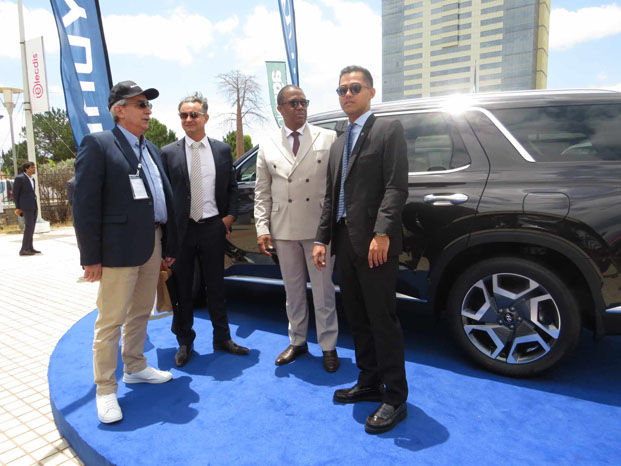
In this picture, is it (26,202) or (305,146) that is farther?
(26,202)

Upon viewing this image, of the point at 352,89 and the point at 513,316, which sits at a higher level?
the point at 352,89

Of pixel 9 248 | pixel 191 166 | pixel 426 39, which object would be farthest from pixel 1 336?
pixel 426 39

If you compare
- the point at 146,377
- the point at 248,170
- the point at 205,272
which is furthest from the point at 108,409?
the point at 248,170

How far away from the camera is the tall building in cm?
7656

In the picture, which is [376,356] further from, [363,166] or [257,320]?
[257,320]

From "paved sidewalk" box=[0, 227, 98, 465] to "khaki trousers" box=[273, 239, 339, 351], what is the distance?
1447 millimetres

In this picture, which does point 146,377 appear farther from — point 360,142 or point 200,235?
point 360,142

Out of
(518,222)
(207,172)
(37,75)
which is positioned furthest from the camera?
(37,75)

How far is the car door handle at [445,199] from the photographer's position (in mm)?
2711

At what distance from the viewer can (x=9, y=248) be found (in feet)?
34.1

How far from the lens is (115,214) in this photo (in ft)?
7.75

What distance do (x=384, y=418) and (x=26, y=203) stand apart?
970cm

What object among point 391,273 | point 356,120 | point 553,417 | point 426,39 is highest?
point 426,39

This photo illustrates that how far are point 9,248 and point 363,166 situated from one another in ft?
36.5
